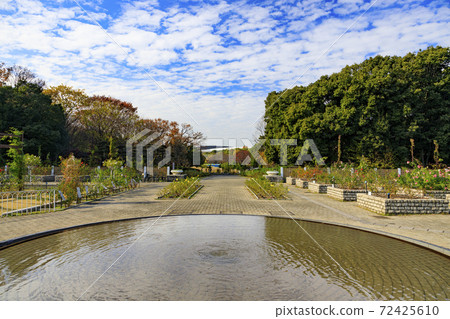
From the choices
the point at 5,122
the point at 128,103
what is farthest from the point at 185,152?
the point at 5,122

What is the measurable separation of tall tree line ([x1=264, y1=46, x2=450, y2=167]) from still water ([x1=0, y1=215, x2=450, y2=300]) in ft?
77.5

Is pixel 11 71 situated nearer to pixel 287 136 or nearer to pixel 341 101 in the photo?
pixel 287 136

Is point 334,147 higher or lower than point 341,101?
lower

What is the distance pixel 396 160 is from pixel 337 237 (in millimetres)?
26788

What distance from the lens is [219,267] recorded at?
14.4 ft

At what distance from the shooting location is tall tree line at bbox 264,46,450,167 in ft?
91.5

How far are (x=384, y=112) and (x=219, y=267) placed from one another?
3104 cm

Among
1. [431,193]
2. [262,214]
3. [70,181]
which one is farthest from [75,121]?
[431,193]

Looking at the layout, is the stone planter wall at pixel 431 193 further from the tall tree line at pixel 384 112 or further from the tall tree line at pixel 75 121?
the tall tree line at pixel 75 121

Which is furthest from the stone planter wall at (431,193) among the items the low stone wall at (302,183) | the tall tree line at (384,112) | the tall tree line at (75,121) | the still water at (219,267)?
the tall tree line at (75,121)

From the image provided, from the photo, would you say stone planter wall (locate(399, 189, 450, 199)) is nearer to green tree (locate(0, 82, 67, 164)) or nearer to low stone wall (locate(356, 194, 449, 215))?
low stone wall (locate(356, 194, 449, 215))

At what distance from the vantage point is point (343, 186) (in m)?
14.5

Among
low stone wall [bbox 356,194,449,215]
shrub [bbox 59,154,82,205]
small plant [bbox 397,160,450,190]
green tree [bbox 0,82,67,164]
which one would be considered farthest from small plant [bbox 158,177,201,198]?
green tree [bbox 0,82,67,164]

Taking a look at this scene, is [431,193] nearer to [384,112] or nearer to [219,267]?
[219,267]
